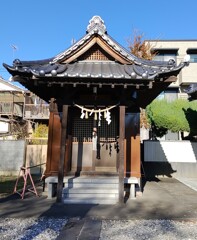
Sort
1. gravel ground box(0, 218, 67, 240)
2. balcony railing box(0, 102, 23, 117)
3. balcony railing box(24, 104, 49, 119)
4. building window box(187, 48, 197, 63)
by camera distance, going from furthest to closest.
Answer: balcony railing box(0, 102, 23, 117), balcony railing box(24, 104, 49, 119), building window box(187, 48, 197, 63), gravel ground box(0, 218, 67, 240)

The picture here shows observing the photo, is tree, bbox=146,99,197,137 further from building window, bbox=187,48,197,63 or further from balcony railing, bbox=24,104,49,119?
balcony railing, bbox=24,104,49,119

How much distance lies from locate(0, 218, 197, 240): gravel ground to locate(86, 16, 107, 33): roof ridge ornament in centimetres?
568

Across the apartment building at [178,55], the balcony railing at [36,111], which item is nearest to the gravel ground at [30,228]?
the apartment building at [178,55]

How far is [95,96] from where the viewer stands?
784 centimetres

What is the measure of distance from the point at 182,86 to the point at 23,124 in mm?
16332

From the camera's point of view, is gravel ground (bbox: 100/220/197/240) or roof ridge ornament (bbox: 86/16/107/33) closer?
gravel ground (bbox: 100/220/197/240)

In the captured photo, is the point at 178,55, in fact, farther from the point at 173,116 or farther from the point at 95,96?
Result: the point at 95,96

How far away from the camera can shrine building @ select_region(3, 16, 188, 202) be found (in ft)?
21.0

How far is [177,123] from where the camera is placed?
44.7 feet

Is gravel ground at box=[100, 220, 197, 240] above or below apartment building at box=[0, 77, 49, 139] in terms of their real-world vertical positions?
below

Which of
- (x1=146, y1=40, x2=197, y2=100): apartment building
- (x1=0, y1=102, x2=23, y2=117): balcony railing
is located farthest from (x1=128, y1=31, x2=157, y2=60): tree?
(x1=0, y1=102, x2=23, y2=117): balcony railing

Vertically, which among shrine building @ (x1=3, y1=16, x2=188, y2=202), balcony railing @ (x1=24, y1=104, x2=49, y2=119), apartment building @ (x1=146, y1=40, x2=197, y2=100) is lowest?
shrine building @ (x1=3, y1=16, x2=188, y2=202)

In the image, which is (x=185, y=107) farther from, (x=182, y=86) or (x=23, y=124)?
(x=23, y=124)

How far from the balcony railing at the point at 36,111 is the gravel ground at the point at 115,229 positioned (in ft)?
62.4
